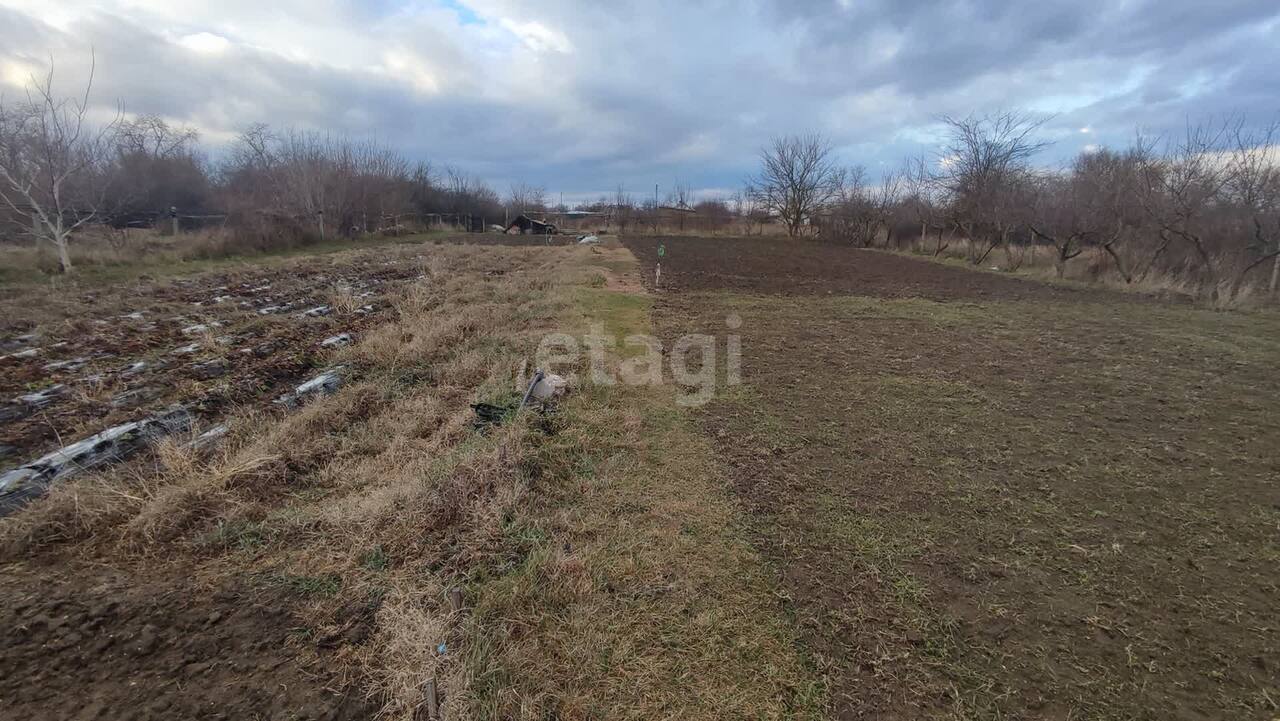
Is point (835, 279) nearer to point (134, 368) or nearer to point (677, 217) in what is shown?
point (134, 368)

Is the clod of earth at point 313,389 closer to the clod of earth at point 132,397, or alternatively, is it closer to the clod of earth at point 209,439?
the clod of earth at point 209,439

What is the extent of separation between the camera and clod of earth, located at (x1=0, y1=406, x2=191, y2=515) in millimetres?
2723

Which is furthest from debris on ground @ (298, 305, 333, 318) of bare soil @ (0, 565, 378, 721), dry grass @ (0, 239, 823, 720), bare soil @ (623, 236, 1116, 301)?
bare soil @ (623, 236, 1116, 301)

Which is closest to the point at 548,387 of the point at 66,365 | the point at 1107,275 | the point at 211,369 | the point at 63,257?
the point at 211,369

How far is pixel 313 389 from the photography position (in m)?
4.49

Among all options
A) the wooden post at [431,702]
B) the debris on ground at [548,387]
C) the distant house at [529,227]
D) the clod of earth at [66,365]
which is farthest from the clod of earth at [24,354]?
the distant house at [529,227]

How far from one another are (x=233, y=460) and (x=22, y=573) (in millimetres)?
947

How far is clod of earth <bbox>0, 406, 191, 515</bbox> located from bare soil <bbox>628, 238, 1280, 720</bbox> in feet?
13.7

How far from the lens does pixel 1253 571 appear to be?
2406mm

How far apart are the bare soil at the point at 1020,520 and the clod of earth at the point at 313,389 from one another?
360 cm

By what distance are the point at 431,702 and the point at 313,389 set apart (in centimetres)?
388

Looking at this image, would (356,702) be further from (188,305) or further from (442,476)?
(188,305)

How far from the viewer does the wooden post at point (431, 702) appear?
1562mm

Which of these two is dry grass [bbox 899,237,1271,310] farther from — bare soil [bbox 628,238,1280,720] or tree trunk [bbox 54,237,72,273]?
tree trunk [bbox 54,237,72,273]
